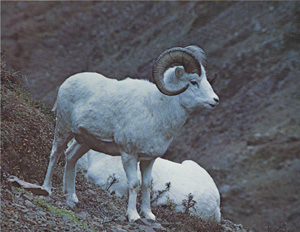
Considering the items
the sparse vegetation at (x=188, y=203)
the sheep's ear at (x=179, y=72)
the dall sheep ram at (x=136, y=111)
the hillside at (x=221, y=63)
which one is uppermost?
the hillside at (x=221, y=63)

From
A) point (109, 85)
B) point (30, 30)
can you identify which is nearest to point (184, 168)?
point (109, 85)

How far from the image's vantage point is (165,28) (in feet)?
116

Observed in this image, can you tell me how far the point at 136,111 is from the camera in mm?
8367

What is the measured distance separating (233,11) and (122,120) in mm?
27280

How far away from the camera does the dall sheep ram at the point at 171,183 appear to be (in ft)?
34.7

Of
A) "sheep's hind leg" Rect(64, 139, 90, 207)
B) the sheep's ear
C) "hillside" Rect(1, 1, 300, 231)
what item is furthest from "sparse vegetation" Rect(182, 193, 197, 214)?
"hillside" Rect(1, 1, 300, 231)

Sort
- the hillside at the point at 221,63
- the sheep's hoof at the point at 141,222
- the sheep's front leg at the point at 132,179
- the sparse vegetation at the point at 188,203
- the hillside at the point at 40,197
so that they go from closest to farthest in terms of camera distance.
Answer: the hillside at the point at 40,197, the sheep's hoof at the point at 141,222, the sheep's front leg at the point at 132,179, the sparse vegetation at the point at 188,203, the hillside at the point at 221,63

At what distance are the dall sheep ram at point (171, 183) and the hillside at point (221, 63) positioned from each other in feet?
37.8

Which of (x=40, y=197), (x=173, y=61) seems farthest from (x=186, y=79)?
(x=40, y=197)

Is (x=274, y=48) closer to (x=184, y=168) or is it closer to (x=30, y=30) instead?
(x=30, y=30)

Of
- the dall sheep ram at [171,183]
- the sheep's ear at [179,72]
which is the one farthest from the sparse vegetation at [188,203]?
the sheep's ear at [179,72]

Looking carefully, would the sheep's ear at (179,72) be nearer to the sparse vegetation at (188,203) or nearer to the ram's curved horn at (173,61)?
the ram's curved horn at (173,61)

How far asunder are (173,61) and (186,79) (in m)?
0.35

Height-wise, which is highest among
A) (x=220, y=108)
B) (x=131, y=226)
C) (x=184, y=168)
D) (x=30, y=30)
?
(x=30, y=30)
